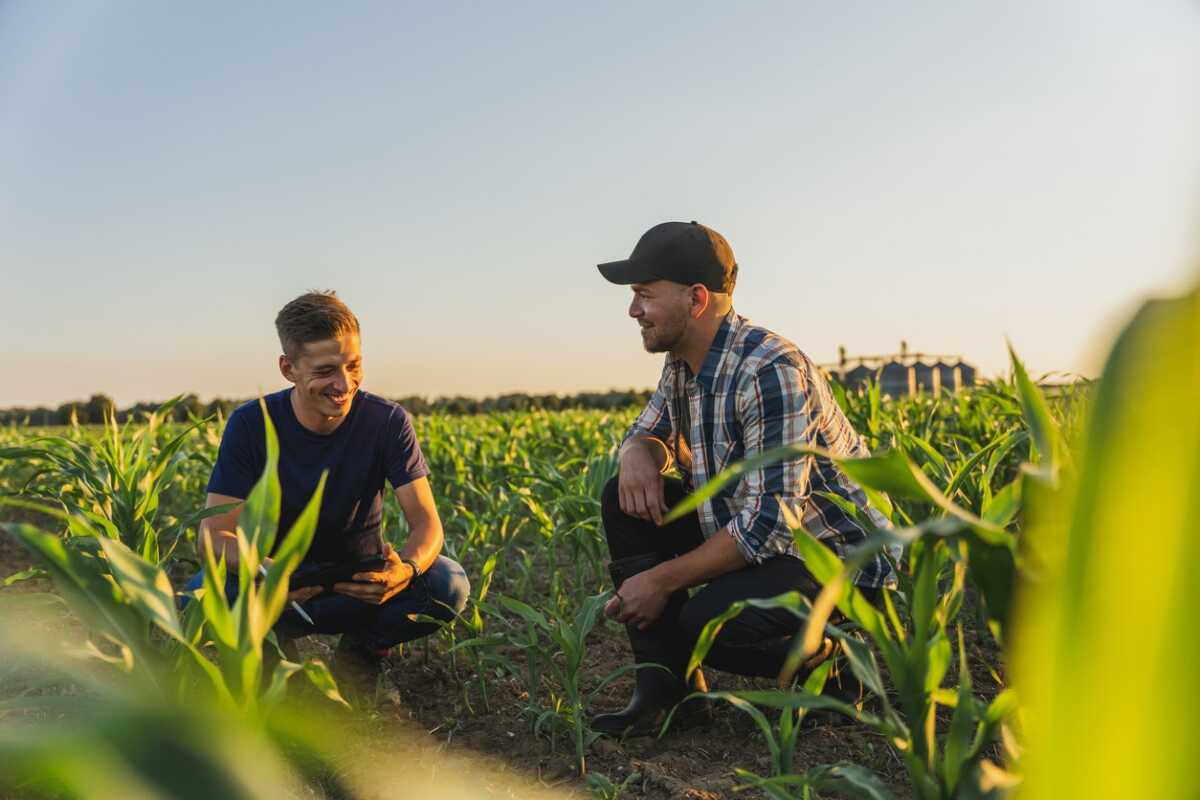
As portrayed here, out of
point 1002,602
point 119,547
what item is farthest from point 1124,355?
Result: point 119,547

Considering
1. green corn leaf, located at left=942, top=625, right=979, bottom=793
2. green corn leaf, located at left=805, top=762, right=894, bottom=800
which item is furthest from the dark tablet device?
green corn leaf, located at left=942, top=625, right=979, bottom=793

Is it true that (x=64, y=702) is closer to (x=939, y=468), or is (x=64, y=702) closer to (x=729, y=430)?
(x=729, y=430)

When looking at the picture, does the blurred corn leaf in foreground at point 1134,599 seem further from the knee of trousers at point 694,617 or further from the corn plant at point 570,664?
the knee of trousers at point 694,617

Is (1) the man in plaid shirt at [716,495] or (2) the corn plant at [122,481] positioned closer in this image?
(1) the man in plaid shirt at [716,495]

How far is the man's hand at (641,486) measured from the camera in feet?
8.46

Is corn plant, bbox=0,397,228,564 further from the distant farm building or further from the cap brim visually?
the distant farm building

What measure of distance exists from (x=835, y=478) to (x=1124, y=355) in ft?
6.50

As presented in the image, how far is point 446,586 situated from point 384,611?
0.61 ft

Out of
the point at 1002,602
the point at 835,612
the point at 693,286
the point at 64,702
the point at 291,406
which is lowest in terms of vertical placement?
the point at 835,612

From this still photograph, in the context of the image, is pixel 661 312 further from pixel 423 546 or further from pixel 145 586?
pixel 145 586

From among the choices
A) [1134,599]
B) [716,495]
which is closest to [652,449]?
[716,495]

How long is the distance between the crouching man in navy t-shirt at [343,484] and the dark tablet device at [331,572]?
0.04 metres

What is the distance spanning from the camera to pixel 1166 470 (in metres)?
0.47

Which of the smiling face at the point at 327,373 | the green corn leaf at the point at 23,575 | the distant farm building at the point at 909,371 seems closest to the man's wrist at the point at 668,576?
the smiling face at the point at 327,373
